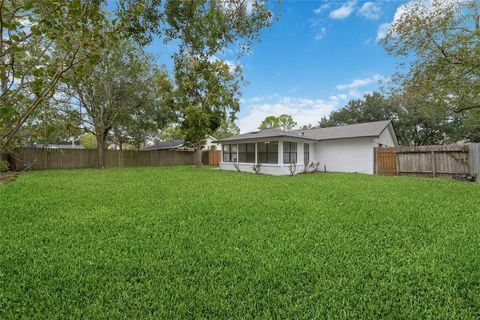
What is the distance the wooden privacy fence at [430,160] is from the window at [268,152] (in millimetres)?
6186

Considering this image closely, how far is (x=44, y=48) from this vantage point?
1.63m

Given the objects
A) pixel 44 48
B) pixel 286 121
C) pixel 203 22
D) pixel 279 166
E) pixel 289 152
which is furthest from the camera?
pixel 286 121

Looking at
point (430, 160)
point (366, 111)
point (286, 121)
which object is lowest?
point (430, 160)

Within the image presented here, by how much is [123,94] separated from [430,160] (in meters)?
20.3

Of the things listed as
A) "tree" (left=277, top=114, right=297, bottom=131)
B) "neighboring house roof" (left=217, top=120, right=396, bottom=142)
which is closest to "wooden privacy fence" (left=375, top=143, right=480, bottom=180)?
"neighboring house roof" (left=217, top=120, right=396, bottom=142)

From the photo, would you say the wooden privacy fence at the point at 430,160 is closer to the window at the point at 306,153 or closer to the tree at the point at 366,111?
the window at the point at 306,153

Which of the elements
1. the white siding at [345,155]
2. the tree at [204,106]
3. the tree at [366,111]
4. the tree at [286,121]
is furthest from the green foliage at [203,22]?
the tree at [286,121]

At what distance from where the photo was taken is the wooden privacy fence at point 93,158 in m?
15.7

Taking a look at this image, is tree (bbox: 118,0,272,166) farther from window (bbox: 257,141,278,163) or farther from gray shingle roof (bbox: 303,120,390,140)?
gray shingle roof (bbox: 303,120,390,140)

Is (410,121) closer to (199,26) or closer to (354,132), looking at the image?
(354,132)

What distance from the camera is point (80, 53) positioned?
173 centimetres

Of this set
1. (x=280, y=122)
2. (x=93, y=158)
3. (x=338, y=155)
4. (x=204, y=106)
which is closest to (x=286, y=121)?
(x=280, y=122)

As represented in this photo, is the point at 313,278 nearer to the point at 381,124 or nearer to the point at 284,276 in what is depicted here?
the point at 284,276

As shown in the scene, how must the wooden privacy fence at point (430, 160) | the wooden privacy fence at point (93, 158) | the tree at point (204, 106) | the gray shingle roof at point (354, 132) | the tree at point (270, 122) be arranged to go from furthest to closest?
1. the tree at point (270, 122)
2. the tree at point (204, 106)
3. the wooden privacy fence at point (93, 158)
4. the gray shingle roof at point (354, 132)
5. the wooden privacy fence at point (430, 160)
